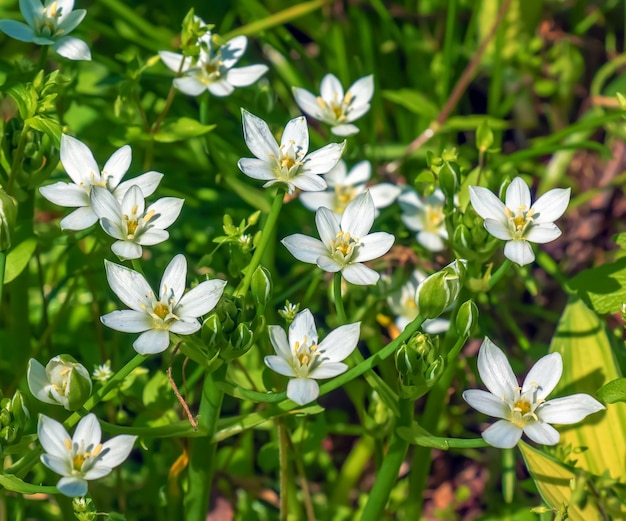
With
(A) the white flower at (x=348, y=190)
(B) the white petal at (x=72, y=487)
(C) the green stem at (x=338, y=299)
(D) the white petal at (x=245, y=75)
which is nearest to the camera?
(B) the white petal at (x=72, y=487)

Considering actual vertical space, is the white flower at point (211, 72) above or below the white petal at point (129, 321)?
above

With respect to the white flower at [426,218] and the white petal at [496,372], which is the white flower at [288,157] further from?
the white flower at [426,218]

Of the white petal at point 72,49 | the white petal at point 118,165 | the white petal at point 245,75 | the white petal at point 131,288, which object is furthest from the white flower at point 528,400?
the white petal at point 72,49

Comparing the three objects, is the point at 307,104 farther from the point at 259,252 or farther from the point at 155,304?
the point at 155,304

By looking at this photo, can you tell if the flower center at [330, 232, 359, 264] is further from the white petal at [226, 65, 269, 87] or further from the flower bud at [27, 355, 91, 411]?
the white petal at [226, 65, 269, 87]

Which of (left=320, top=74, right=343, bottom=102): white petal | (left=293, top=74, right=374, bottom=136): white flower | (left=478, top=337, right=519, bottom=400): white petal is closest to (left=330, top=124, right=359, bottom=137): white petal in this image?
(left=293, top=74, right=374, bottom=136): white flower

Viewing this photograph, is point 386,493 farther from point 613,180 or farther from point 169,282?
point 613,180

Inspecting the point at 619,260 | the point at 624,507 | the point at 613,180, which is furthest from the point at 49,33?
the point at 613,180
